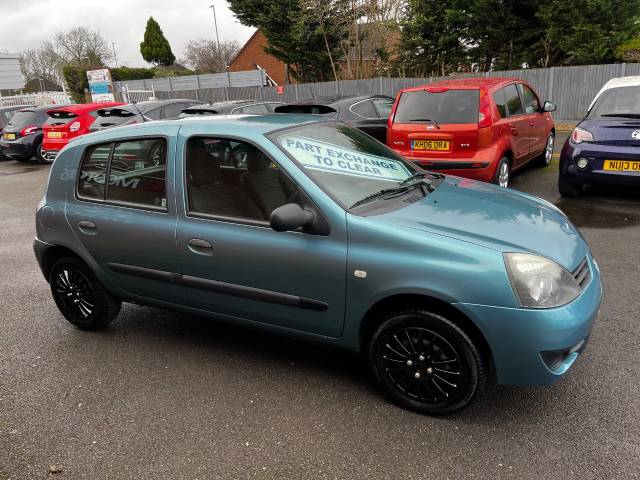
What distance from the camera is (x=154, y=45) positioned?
53.9 m

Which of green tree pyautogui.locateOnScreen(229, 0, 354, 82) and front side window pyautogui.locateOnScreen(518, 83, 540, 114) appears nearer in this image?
front side window pyautogui.locateOnScreen(518, 83, 540, 114)

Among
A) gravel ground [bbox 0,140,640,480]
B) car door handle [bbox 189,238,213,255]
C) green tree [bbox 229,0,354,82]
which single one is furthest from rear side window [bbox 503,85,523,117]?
green tree [bbox 229,0,354,82]

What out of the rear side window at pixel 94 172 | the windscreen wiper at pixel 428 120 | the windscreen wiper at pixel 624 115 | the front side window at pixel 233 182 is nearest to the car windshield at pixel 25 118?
the windscreen wiper at pixel 428 120

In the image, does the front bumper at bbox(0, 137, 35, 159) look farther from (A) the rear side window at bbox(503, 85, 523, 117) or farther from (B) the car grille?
(B) the car grille

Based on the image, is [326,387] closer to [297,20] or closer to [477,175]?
[477,175]

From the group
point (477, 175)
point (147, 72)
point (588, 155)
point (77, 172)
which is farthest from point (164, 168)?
point (147, 72)

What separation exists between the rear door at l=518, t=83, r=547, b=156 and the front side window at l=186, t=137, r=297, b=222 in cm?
577

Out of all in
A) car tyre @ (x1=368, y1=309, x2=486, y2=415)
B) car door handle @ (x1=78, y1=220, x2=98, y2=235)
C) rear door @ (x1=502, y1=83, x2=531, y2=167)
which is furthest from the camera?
rear door @ (x1=502, y1=83, x2=531, y2=167)

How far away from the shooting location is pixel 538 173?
8555 mm

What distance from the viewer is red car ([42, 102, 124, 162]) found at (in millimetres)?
12398

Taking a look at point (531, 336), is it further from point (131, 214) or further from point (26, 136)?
point (26, 136)

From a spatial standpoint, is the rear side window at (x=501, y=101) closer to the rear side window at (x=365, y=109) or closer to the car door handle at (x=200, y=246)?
the rear side window at (x=365, y=109)

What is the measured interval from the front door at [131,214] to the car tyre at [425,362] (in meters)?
1.46

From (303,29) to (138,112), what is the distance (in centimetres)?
1367
